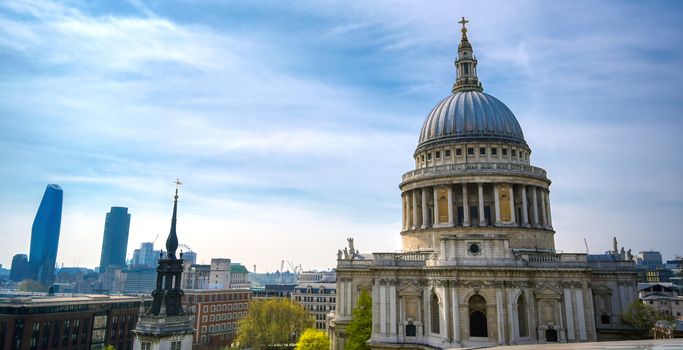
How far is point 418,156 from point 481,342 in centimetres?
3151

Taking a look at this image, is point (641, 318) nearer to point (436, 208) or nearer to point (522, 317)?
point (522, 317)

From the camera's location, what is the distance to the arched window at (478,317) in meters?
46.0

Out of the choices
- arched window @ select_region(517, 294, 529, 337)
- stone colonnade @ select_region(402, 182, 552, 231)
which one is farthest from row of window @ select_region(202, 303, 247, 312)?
arched window @ select_region(517, 294, 529, 337)

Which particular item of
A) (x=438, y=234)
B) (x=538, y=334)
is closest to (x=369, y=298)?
(x=438, y=234)

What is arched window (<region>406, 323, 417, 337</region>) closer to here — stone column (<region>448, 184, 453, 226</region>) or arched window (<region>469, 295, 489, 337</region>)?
arched window (<region>469, 295, 489, 337</region>)

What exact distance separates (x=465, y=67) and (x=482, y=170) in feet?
74.8

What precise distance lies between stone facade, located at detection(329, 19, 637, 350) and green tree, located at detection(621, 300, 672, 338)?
7.99 ft

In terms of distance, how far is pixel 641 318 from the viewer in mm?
48906

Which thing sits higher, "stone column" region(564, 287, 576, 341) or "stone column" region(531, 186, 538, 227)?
"stone column" region(531, 186, 538, 227)

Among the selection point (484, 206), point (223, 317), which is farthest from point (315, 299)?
point (484, 206)

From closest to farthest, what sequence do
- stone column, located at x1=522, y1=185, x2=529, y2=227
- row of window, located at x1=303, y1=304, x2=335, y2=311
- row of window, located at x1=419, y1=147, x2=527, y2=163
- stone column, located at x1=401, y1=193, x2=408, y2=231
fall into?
stone column, located at x1=522, y1=185, x2=529, y2=227, row of window, located at x1=419, y1=147, x2=527, y2=163, stone column, located at x1=401, y1=193, x2=408, y2=231, row of window, located at x1=303, y1=304, x2=335, y2=311

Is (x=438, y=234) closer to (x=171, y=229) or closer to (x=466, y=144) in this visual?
(x=466, y=144)

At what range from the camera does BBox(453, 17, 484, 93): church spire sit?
7369 centimetres

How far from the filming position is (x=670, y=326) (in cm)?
4819
